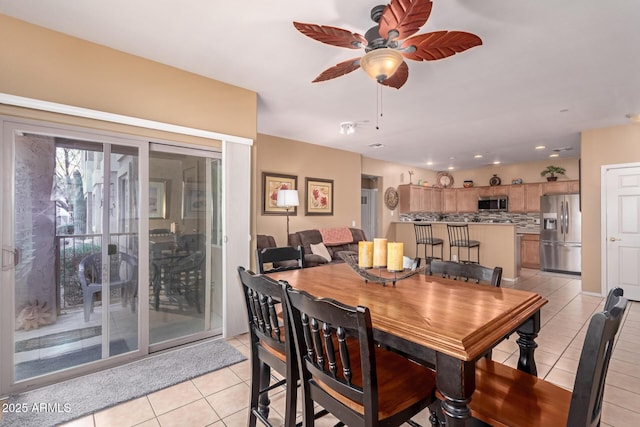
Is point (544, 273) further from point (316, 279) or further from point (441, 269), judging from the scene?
point (316, 279)

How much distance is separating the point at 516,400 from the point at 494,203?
8008 mm

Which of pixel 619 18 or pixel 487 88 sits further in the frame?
pixel 487 88

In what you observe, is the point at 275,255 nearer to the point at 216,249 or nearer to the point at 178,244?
the point at 216,249

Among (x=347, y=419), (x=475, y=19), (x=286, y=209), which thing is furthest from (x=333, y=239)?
(x=347, y=419)

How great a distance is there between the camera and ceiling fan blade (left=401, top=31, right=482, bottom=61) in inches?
66.1

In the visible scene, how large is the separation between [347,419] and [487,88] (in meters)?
3.41

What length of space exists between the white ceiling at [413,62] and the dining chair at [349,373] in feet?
6.32

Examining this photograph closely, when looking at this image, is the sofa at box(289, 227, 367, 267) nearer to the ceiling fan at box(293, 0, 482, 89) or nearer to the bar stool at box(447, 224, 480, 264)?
the bar stool at box(447, 224, 480, 264)

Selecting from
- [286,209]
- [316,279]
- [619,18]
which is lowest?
[316,279]

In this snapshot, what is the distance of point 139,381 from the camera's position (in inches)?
91.5

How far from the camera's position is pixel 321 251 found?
5.35 metres

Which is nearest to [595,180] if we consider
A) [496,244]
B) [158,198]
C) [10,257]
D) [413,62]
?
[496,244]

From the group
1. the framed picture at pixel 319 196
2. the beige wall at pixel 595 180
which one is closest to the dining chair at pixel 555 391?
the framed picture at pixel 319 196

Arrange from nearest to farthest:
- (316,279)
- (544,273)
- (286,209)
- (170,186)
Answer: (316,279) → (170,186) → (286,209) → (544,273)
